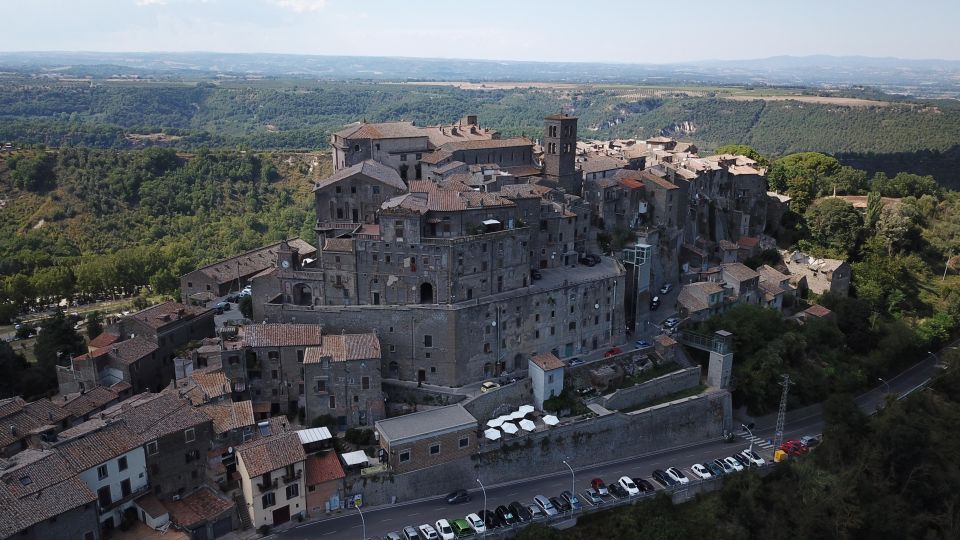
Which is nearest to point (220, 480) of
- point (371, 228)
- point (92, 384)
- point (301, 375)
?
point (301, 375)

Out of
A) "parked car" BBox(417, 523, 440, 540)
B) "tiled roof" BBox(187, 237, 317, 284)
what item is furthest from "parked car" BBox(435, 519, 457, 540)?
"tiled roof" BBox(187, 237, 317, 284)

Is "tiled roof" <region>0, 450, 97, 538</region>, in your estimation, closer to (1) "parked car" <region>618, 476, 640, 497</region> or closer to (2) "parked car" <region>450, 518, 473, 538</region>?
(2) "parked car" <region>450, 518, 473, 538</region>

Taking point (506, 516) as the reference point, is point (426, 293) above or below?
above

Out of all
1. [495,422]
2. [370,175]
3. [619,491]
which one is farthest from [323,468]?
[370,175]

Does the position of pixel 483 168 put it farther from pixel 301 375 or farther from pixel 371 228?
pixel 301 375

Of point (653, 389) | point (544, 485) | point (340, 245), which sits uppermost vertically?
point (340, 245)

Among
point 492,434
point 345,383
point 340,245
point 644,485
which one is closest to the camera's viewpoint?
point 492,434

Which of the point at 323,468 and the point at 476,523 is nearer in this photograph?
the point at 476,523

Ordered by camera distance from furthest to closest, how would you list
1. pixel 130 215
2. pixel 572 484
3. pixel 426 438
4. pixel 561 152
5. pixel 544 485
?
pixel 130 215 < pixel 561 152 < pixel 544 485 < pixel 572 484 < pixel 426 438

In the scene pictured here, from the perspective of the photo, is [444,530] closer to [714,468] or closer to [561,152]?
[714,468]
